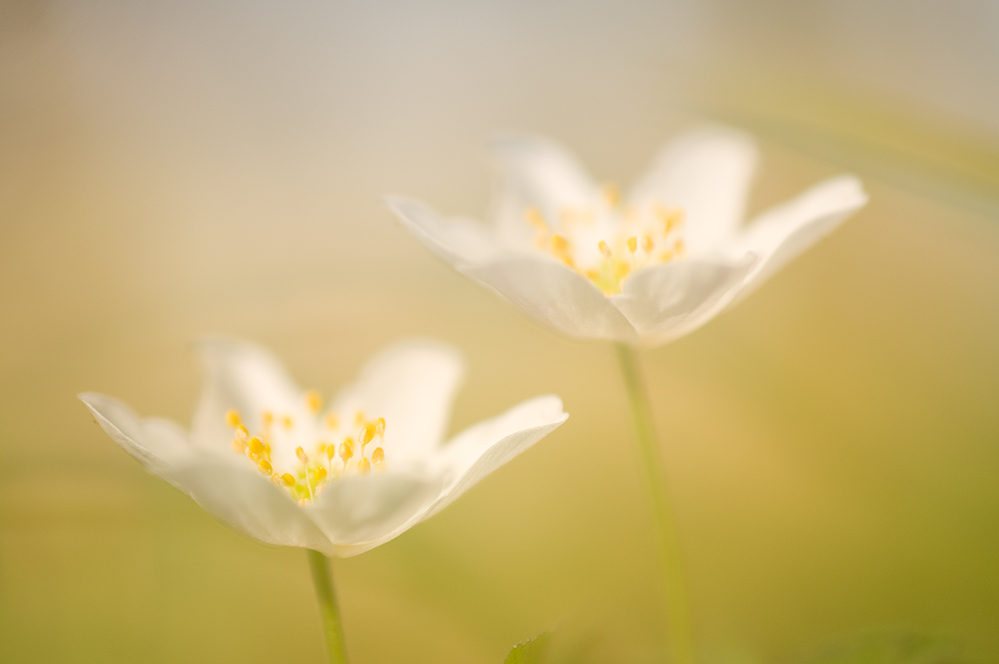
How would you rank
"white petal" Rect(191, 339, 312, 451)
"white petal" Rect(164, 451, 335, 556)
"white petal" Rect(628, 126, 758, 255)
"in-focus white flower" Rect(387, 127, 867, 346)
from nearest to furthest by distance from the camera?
"white petal" Rect(164, 451, 335, 556), "in-focus white flower" Rect(387, 127, 867, 346), "white petal" Rect(191, 339, 312, 451), "white petal" Rect(628, 126, 758, 255)

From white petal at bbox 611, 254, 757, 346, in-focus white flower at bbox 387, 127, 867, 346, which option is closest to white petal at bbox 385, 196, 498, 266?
in-focus white flower at bbox 387, 127, 867, 346

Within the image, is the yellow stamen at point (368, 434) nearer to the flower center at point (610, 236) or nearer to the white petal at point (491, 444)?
the white petal at point (491, 444)

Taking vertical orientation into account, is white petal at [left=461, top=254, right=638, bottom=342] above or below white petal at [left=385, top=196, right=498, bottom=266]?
below

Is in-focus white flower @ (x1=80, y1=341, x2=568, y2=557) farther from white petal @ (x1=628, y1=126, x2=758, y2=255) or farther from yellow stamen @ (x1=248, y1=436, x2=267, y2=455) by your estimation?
white petal @ (x1=628, y1=126, x2=758, y2=255)

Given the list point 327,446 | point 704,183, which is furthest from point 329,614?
point 704,183

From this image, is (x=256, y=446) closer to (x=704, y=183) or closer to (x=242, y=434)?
(x=242, y=434)

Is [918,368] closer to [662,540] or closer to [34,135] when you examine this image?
[662,540]
